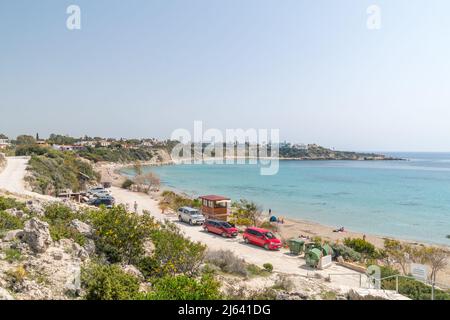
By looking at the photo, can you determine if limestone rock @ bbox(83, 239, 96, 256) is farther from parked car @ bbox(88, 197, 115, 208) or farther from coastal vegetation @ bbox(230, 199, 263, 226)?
parked car @ bbox(88, 197, 115, 208)

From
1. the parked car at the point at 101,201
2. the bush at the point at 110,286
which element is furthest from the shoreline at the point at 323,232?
the bush at the point at 110,286

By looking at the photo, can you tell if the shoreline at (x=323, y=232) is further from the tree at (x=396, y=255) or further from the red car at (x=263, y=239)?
the red car at (x=263, y=239)

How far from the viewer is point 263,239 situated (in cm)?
1702

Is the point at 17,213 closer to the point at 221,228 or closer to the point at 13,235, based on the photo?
the point at 13,235

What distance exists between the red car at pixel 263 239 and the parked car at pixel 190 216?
529 cm

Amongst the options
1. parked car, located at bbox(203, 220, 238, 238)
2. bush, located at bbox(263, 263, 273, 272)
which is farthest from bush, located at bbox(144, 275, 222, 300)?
parked car, located at bbox(203, 220, 238, 238)

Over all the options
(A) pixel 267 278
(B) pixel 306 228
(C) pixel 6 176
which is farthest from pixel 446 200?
(C) pixel 6 176

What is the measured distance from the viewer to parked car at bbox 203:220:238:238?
18984 mm

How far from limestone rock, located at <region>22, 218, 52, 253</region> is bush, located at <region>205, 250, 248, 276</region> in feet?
19.4

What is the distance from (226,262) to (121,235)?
4.41 meters

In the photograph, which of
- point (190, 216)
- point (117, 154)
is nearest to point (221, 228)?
point (190, 216)

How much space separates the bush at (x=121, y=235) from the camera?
10.1m
